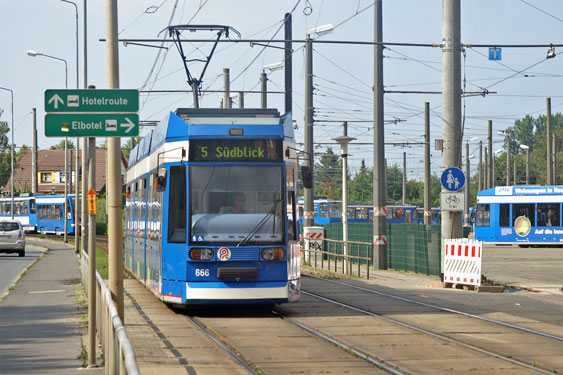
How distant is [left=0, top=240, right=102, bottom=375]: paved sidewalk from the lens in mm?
10797

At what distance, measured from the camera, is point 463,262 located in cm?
2230

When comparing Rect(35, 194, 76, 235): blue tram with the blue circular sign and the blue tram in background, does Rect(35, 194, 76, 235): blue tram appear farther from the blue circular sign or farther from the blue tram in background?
the blue circular sign

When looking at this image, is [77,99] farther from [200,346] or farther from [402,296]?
[402,296]

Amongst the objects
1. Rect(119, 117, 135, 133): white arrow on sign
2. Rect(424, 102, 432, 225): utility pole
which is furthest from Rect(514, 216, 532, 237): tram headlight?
Rect(119, 117, 135, 133): white arrow on sign

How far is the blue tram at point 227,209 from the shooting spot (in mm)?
14625

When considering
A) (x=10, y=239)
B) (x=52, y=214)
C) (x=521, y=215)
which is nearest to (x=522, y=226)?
(x=521, y=215)

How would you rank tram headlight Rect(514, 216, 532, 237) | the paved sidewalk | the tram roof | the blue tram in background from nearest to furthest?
1. the paved sidewalk
2. the tram roof
3. tram headlight Rect(514, 216, 532, 237)
4. the blue tram in background

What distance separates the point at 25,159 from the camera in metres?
131

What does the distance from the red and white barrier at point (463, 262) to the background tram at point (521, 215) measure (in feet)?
102

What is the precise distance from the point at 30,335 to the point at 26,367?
3.12 metres

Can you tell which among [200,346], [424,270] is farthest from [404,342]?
[424,270]

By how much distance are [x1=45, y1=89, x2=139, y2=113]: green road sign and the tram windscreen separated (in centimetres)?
458

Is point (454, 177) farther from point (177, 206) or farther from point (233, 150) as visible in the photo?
point (177, 206)

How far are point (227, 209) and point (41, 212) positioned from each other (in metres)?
62.7
